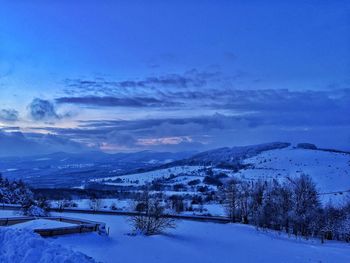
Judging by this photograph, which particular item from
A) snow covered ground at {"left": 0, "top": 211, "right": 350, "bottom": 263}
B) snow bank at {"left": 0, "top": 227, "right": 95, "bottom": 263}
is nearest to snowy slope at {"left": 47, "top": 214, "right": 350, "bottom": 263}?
snow covered ground at {"left": 0, "top": 211, "right": 350, "bottom": 263}

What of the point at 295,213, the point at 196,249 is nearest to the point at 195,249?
the point at 196,249

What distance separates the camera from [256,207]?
85375mm

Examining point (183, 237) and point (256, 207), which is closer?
point (183, 237)

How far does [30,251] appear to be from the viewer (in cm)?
1853

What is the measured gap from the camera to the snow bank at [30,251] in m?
18.0

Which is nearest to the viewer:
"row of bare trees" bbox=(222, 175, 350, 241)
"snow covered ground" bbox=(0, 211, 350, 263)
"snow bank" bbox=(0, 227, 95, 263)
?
"snow bank" bbox=(0, 227, 95, 263)

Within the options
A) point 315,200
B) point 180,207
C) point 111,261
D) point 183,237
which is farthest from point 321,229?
point 180,207

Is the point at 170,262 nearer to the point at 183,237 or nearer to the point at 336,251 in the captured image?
the point at 183,237

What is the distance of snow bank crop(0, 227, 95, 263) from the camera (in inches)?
711

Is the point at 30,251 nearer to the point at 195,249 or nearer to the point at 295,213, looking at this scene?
the point at 195,249

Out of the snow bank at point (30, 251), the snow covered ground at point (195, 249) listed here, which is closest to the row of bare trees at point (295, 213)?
the snow covered ground at point (195, 249)

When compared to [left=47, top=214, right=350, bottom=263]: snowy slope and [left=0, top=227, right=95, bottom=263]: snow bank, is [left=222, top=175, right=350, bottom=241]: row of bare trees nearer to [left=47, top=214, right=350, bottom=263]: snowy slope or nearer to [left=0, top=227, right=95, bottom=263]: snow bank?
[left=47, top=214, right=350, bottom=263]: snowy slope

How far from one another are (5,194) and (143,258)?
79248 millimetres

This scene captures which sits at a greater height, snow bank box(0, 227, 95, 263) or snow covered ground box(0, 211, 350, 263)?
snow bank box(0, 227, 95, 263)
